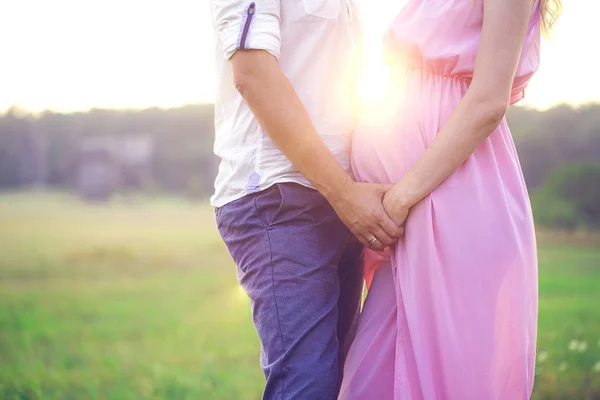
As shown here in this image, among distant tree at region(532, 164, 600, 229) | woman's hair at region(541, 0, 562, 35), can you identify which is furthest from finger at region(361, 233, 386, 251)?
distant tree at region(532, 164, 600, 229)

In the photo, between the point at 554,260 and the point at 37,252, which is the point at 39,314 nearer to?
the point at 37,252

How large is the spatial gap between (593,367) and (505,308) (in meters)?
2.44

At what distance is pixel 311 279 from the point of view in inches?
55.4

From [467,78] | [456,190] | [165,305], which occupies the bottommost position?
[165,305]

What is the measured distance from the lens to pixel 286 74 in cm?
142

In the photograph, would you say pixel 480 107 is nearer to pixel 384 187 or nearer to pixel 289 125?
pixel 384 187

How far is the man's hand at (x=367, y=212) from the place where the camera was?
139cm

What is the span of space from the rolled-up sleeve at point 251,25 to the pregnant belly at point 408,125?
317 mm

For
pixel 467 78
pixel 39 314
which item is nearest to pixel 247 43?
pixel 467 78

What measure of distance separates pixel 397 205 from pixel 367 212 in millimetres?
71

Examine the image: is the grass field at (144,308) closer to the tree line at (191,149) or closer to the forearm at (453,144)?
the tree line at (191,149)

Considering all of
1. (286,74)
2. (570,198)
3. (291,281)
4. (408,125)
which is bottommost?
(570,198)

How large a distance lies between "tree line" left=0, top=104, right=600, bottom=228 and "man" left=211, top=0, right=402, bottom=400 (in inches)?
150

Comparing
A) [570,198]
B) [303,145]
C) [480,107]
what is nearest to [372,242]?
[303,145]
